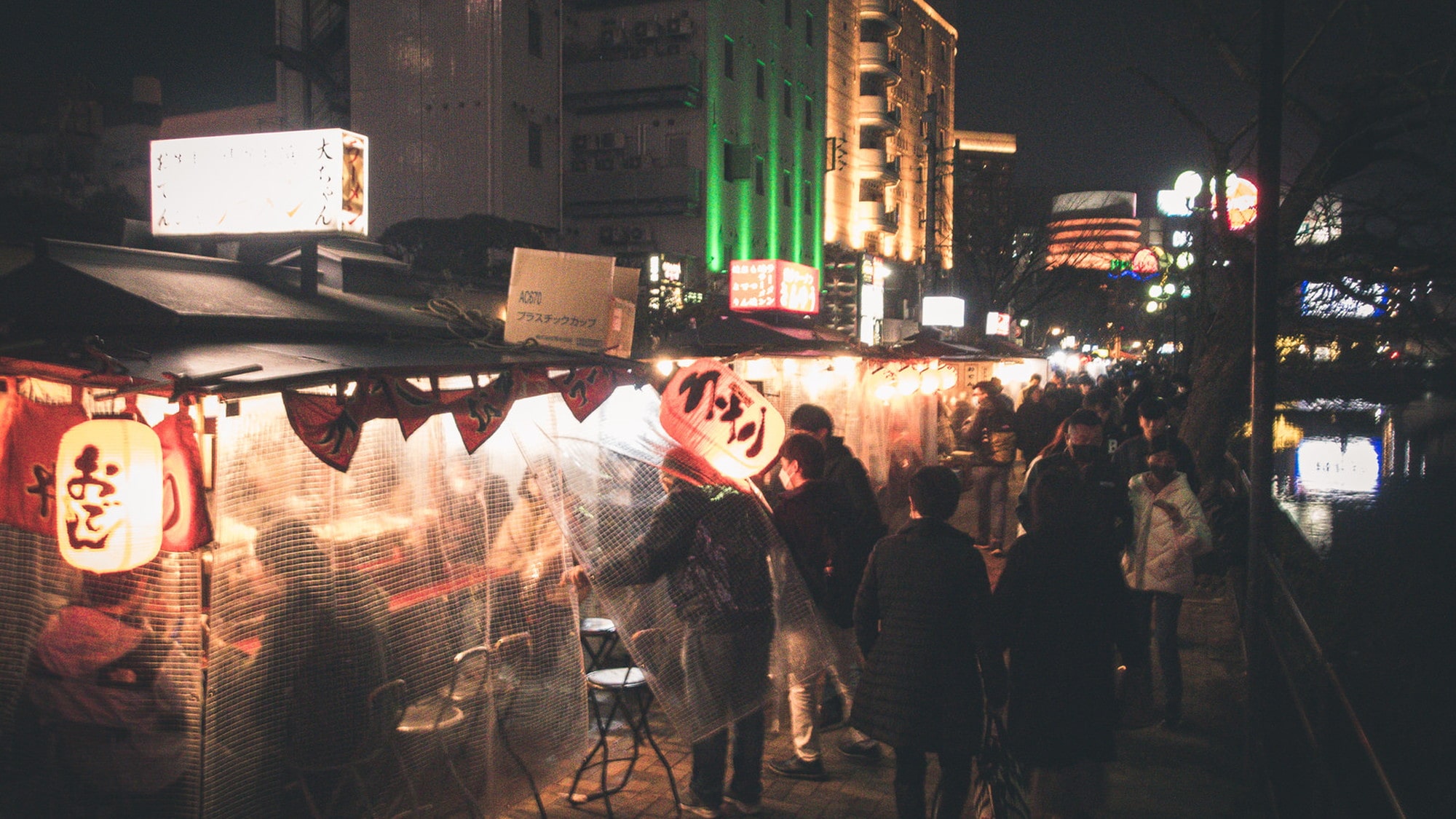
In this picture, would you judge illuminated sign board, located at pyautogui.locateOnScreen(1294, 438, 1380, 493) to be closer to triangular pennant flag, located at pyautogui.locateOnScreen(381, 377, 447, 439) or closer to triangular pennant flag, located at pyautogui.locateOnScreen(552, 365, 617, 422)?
triangular pennant flag, located at pyautogui.locateOnScreen(552, 365, 617, 422)

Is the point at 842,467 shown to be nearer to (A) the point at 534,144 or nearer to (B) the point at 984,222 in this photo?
(A) the point at 534,144

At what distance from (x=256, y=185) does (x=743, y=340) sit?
6167mm

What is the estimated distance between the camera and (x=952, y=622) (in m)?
4.72

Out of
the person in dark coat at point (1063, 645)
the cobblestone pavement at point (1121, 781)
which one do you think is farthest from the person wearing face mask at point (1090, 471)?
the person in dark coat at point (1063, 645)

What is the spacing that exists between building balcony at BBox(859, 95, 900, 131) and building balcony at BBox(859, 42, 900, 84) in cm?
125

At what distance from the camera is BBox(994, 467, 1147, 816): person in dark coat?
473 centimetres

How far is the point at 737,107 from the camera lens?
37.9 meters

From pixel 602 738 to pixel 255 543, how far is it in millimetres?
2331

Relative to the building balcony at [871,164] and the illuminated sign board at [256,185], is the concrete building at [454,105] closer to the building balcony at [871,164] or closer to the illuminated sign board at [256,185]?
the building balcony at [871,164]

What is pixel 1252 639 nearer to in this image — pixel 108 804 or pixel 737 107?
pixel 108 804

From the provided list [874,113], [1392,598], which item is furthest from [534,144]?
[1392,598]

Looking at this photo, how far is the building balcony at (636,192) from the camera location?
34969 mm

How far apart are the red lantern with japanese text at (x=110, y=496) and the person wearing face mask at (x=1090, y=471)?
5457 millimetres

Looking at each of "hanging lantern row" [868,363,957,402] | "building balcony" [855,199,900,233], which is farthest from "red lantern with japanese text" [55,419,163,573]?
"building balcony" [855,199,900,233]
